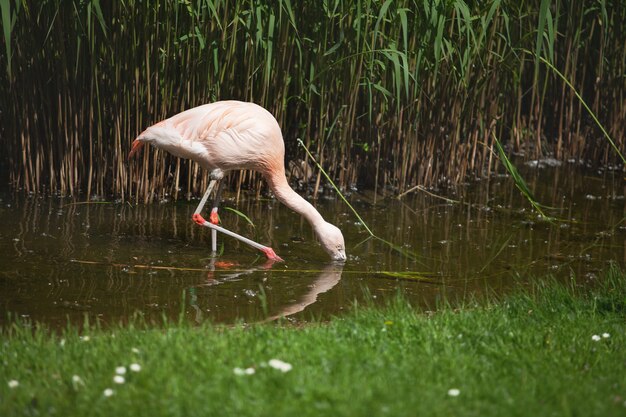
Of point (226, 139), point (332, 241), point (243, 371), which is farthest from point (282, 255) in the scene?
point (243, 371)

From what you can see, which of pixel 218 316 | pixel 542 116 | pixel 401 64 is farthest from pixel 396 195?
pixel 218 316

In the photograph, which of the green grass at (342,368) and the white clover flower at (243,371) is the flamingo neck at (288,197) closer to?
the green grass at (342,368)

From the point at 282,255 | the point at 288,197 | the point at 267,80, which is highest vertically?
the point at 267,80

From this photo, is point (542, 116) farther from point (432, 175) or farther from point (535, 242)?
point (535, 242)

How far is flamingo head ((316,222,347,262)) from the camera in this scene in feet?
18.8

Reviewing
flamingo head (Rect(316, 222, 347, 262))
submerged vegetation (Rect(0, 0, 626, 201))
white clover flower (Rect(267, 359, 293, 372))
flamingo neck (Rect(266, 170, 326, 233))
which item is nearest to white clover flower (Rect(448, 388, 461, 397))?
white clover flower (Rect(267, 359, 293, 372))

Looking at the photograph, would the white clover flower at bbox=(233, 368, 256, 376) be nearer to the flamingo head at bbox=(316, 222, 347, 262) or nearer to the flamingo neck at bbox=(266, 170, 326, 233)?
the flamingo head at bbox=(316, 222, 347, 262)

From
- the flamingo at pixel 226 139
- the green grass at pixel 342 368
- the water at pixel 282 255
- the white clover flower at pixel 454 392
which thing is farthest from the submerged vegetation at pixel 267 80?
the white clover flower at pixel 454 392

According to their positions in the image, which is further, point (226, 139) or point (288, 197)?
point (288, 197)

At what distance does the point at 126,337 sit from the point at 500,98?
5025mm

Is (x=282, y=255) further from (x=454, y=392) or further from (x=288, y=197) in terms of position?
(x=454, y=392)

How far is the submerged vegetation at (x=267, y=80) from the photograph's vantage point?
6.49 m

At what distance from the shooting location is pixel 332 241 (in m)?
5.73

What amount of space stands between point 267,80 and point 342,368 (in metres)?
3.53
